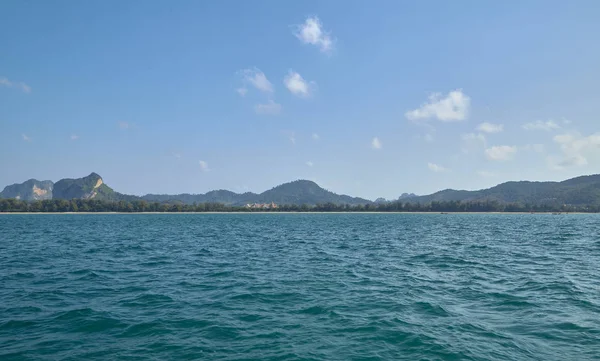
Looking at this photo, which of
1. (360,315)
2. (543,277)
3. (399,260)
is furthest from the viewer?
(399,260)

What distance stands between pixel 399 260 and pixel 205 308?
26.1 meters

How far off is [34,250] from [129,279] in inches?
1174

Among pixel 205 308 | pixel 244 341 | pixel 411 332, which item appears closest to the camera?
pixel 244 341

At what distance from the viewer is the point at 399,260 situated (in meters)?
41.6

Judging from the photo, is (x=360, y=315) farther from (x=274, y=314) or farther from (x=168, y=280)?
(x=168, y=280)

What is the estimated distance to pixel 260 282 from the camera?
29.0 m

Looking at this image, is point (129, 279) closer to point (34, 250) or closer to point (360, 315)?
point (360, 315)

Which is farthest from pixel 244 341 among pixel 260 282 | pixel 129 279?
pixel 129 279

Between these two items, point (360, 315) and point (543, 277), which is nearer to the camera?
point (360, 315)

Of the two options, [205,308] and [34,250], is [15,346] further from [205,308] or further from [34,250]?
[34,250]

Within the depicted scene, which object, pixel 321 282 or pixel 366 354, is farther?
pixel 321 282

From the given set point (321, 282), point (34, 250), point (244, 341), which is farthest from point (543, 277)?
point (34, 250)

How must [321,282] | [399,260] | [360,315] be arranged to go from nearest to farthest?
[360,315], [321,282], [399,260]

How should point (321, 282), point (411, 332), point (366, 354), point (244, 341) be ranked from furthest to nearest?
point (321, 282)
point (411, 332)
point (244, 341)
point (366, 354)
